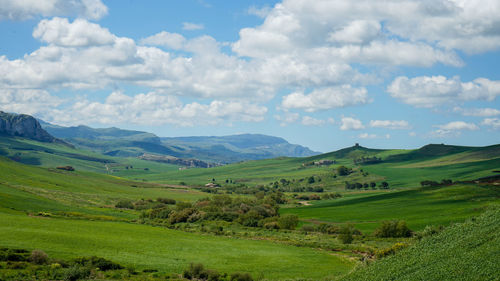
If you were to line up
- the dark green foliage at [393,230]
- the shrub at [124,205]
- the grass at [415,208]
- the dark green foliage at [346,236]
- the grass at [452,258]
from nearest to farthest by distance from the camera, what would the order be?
the grass at [452,258]
the dark green foliage at [346,236]
the dark green foliage at [393,230]
the grass at [415,208]
the shrub at [124,205]

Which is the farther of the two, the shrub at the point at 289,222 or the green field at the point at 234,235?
the shrub at the point at 289,222

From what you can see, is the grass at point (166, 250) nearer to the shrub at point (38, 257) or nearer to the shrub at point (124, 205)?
the shrub at point (38, 257)

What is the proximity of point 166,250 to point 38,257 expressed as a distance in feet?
68.9

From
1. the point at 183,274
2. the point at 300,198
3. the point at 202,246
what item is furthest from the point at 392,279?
the point at 300,198

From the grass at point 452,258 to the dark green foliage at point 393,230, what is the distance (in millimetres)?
31309

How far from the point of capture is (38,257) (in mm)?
49188

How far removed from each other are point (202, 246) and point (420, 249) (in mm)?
36767

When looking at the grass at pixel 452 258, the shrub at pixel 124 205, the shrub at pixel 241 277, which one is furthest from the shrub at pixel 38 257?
the shrub at pixel 124 205

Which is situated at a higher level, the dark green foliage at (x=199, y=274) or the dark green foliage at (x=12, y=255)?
the dark green foliage at (x=12, y=255)

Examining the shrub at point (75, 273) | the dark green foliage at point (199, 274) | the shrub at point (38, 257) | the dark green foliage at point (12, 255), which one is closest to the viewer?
the shrub at point (75, 273)

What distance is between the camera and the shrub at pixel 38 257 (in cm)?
4894

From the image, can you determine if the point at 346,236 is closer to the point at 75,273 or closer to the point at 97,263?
the point at 97,263

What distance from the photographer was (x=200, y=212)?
116375 millimetres

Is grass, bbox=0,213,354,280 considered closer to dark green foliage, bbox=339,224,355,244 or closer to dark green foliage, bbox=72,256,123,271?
dark green foliage, bbox=72,256,123,271
